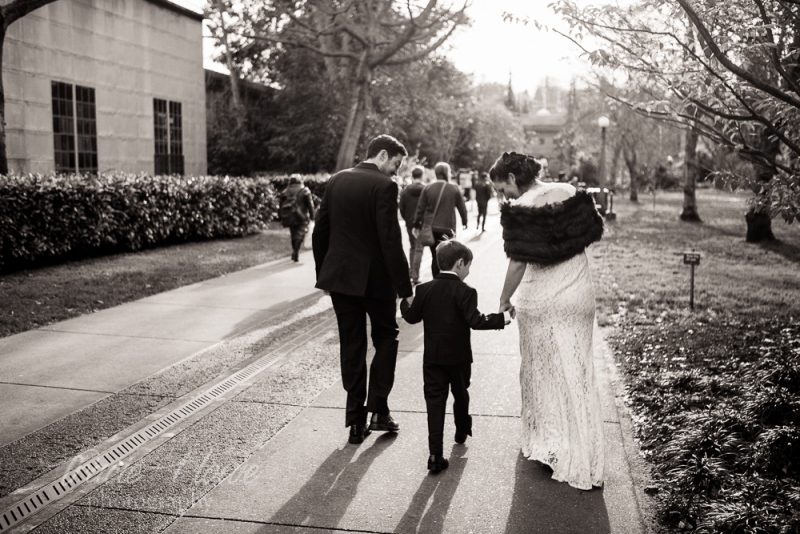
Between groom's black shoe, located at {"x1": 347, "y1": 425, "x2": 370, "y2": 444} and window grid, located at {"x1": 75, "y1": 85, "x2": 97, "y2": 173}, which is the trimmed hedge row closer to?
window grid, located at {"x1": 75, "y1": 85, "x2": 97, "y2": 173}

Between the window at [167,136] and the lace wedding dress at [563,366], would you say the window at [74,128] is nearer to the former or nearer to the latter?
the window at [167,136]

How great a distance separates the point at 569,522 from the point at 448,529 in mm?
629

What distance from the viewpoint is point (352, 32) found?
2597cm

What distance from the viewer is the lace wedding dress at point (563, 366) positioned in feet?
15.4

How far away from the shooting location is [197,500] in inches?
176

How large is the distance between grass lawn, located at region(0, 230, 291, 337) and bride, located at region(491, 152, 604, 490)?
20.2ft

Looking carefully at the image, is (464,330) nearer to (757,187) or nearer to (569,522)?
(569,522)

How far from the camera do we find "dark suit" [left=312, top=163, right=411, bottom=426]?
536 centimetres

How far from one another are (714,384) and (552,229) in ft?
9.20

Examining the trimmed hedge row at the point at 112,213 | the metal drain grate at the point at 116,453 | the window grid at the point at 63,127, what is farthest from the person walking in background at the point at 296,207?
the window grid at the point at 63,127

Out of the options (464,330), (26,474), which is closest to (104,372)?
(26,474)

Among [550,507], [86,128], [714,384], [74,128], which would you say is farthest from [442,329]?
[86,128]

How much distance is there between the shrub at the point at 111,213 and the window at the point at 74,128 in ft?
10.8

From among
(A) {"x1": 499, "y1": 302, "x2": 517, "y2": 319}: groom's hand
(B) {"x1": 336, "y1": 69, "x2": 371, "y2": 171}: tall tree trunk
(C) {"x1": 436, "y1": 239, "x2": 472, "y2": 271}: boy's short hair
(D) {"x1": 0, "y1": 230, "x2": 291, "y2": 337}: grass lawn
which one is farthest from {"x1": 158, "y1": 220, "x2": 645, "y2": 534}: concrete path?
(B) {"x1": 336, "y1": 69, "x2": 371, "y2": 171}: tall tree trunk
